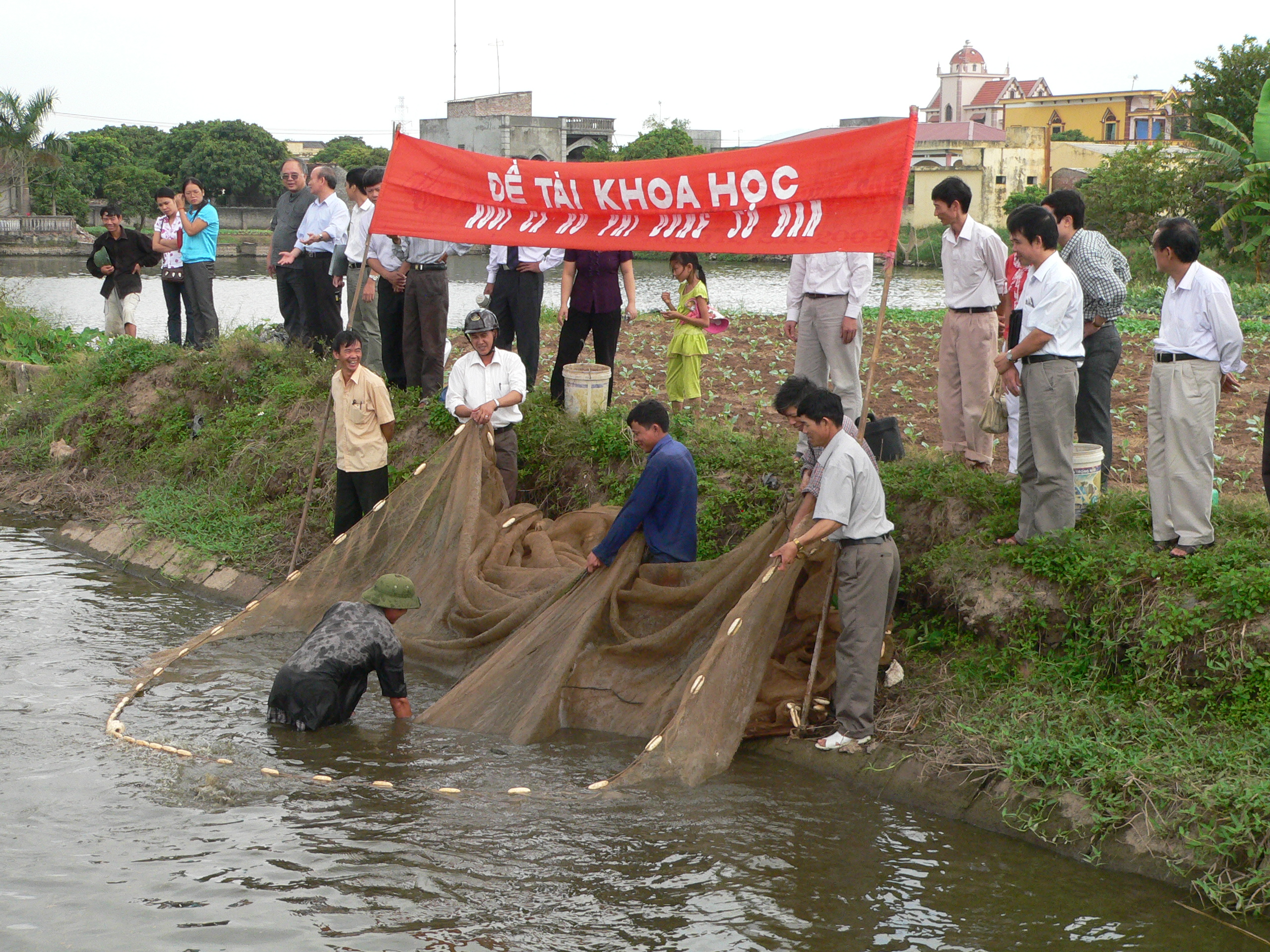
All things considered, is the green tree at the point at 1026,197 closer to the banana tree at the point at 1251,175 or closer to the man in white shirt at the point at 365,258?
the banana tree at the point at 1251,175

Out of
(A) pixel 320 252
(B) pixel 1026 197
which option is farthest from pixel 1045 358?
(B) pixel 1026 197

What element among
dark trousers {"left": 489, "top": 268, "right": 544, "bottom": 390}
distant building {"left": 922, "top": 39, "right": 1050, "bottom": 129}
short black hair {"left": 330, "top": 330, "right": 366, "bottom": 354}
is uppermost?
distant building {"left": 922, "top": 39, "right": 1050, "bottom": 129}

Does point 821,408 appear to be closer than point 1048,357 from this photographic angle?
Yes

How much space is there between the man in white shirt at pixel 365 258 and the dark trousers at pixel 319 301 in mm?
190

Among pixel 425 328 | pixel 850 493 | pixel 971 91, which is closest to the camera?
pixel 850 493

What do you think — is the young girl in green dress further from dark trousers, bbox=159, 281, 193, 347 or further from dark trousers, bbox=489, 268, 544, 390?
dark trousers, bbox=159, 281, 193, 347

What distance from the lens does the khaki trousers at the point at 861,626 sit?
230 inches

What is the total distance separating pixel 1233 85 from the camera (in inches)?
1460

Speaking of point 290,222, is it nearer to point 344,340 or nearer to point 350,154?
point 344,340

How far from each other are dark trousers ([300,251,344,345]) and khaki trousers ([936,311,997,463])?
6.04 metres

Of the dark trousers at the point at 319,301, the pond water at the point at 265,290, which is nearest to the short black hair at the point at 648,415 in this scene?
the dark trousers at the point at 319,301

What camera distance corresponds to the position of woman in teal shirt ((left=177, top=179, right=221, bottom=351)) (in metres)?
12.4

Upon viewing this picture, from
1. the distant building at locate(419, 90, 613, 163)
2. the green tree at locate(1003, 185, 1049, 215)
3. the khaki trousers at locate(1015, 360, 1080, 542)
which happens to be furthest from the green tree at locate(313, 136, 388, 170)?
the khaki trousers at locate(1015, 360, 1080, 542)

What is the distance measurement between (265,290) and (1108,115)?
63.0 m
